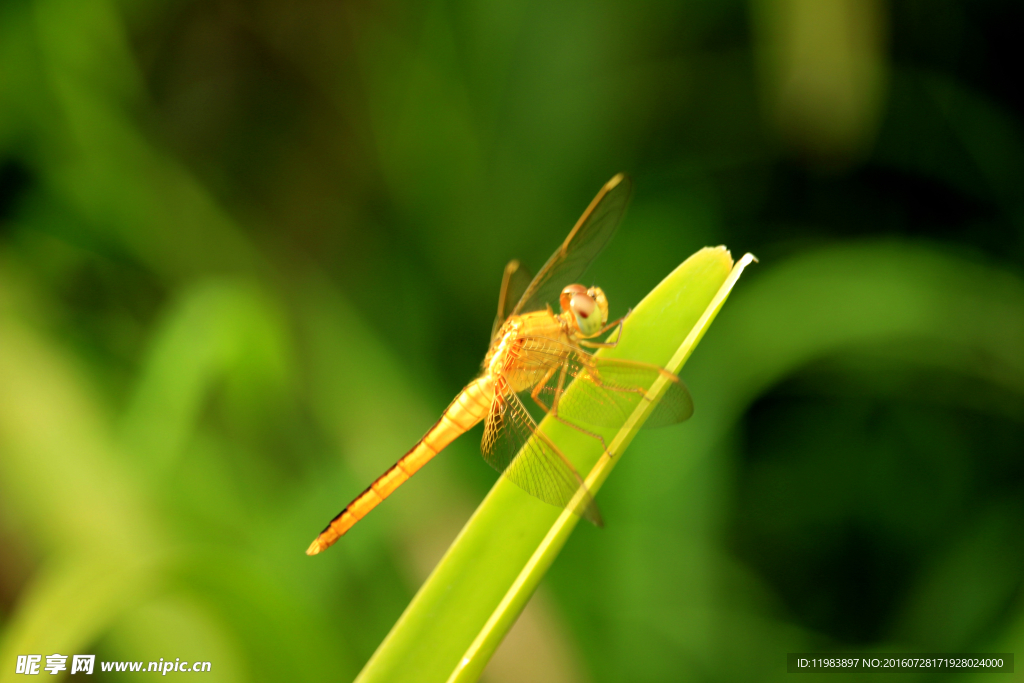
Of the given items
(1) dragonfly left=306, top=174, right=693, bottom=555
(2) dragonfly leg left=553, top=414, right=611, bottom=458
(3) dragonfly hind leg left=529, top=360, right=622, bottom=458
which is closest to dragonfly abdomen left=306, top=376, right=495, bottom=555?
(1) dragonfly left=306, top=174, right=693, bottom=555

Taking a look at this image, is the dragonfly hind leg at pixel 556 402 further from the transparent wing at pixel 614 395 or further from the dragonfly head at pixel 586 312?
the dragonfly head at pixel 586 312

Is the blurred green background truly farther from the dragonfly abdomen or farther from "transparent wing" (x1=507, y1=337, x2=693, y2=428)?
"transparent wing" (x1=507, y1=337, x2=693, y2=428)

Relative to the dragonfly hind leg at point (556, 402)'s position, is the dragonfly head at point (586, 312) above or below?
above

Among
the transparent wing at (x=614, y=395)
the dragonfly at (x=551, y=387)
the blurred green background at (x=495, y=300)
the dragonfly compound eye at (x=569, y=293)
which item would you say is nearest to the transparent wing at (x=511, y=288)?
the dragonfly at (x=551, y=387)

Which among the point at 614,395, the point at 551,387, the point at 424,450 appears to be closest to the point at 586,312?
the point at 551,387

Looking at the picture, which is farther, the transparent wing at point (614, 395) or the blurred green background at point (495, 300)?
the blurred green background at point (495, 300)

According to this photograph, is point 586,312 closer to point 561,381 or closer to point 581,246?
point 561,381
